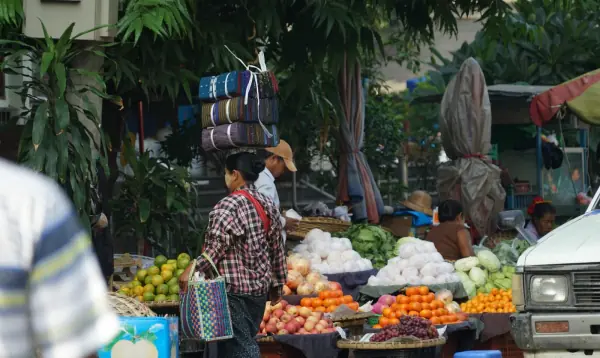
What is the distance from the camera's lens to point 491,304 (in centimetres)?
980

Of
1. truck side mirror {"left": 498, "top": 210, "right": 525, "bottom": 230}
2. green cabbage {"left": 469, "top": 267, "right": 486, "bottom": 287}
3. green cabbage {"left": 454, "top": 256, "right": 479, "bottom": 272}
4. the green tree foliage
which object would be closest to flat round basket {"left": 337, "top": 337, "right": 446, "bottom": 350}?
green cabbage {"left": 469, "top": 267, "right": 486, "bottom": 287}

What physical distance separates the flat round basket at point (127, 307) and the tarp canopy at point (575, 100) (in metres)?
5.85

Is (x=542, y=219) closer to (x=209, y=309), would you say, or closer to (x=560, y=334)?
(x=560, y=334)

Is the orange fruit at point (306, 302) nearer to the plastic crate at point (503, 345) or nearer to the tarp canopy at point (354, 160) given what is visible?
the plastic crate at point (503, 345)

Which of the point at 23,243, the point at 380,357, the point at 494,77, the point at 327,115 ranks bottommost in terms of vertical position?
the point at 380,357

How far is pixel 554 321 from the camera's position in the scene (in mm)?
6656

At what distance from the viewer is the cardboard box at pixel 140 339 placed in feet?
22.4

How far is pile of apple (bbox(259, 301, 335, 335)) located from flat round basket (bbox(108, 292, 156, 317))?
1.55 metres

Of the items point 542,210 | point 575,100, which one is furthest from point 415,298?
point 542,210

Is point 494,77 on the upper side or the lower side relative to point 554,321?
upper

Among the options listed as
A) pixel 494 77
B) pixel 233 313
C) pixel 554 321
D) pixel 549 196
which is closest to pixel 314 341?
pixel 233 313

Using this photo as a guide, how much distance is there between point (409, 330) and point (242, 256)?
5.21ft

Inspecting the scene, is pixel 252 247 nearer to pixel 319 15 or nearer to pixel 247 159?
pixel 247 159

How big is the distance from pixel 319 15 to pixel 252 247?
14.0 feet
